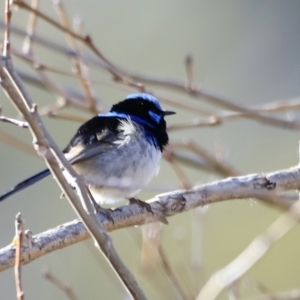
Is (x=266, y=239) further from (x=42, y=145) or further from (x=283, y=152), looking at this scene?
(x=283, y=152)

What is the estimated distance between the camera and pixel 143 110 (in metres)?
3.65

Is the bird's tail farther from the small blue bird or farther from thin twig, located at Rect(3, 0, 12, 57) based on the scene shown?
thin twig, located at Rect(3, 0, 12, 57)

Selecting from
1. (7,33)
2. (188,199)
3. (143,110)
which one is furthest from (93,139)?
(7,33)

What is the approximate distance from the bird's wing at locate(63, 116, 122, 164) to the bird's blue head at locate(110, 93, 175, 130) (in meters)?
0.25

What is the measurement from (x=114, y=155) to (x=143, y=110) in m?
0.62

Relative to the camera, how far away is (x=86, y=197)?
5.59 ft

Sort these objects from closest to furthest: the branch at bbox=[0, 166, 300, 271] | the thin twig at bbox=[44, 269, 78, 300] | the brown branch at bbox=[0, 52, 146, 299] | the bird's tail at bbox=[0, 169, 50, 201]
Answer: the brown branch at bbox=[0, 52, 146, 299] < the branch at bbox=[0, 166, 300, 271] < the thin twig at bbox=[44, 269, 78, 300] < the bird's tail at bbox=[0, 169, 50, 201]

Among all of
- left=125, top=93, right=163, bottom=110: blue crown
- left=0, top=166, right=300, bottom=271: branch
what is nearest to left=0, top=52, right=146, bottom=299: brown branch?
left=0, top=166, right=300, bottom=271: branch

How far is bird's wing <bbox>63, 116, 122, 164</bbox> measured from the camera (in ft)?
10.1

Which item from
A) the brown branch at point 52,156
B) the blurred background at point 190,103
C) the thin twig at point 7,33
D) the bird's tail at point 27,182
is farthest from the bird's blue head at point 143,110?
the blurred background at point 190,103

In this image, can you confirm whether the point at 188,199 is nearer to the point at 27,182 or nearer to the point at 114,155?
the point at 114,155

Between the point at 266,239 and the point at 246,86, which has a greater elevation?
the point at 246,86

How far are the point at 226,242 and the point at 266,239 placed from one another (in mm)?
4273

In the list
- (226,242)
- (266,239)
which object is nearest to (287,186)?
(266,239)
